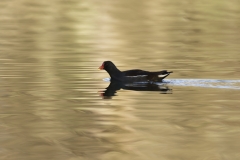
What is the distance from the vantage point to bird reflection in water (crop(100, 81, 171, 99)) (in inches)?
639

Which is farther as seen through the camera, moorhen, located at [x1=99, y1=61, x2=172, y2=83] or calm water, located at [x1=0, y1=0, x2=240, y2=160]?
moorhen, located at [x1=99, y1=61, x2=172, y2=83]

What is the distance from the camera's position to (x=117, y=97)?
51.8ft

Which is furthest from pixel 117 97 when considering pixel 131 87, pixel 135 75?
pixel 135 75

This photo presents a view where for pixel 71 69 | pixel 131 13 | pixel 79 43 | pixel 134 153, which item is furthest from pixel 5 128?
pixel 131 13

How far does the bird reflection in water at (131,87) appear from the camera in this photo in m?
16.2

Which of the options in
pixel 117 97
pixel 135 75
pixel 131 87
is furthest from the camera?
pixel 135 75

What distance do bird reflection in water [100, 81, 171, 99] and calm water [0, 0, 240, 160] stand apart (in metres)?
0.03

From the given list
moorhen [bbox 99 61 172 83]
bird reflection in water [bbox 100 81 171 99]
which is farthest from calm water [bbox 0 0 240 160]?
moorhen [bbox 99 61 172 83]

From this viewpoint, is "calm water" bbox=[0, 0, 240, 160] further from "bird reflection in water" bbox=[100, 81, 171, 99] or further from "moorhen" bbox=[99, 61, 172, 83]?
"moorhen" bbox=[99, 61, 172, 83]

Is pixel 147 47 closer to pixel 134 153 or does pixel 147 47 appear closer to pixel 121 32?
pixel 121 32

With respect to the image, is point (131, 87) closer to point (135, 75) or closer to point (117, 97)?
point (135, 75)

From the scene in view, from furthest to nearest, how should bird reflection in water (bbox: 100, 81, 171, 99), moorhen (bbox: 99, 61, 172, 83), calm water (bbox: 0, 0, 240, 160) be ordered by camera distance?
moorhen (bbox: 99, 61, 172, 83) → bird reflection in water (bbox: 100, 81, 171, 99) → calm water (bbox: 0, 0, 240, 160)

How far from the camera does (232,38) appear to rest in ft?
103

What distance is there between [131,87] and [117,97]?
1.79 metres
